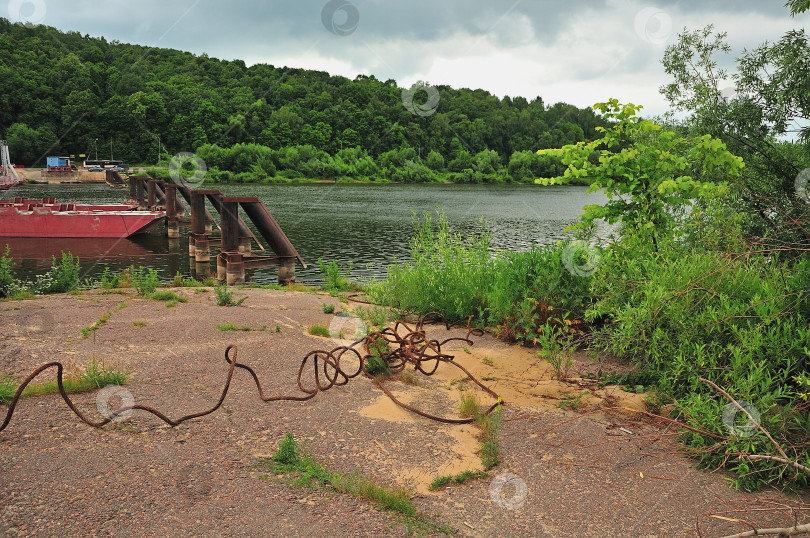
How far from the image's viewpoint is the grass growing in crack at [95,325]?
7.73 m

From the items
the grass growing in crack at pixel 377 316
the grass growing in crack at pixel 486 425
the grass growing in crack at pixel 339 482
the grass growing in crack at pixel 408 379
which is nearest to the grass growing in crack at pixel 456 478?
the grass growing in crack at pixel 486 425

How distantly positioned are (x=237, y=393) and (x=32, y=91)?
13500 cm

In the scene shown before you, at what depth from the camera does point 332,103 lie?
430ft

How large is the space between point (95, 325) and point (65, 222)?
81.2 feet

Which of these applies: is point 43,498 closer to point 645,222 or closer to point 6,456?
point 6,456

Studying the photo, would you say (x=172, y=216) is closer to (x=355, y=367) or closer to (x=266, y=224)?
(x=266, y=224)

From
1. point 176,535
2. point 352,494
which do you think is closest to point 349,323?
point 352,494

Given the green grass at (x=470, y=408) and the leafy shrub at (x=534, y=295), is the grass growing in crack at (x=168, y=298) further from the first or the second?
the green grass at (x=470, y=408)

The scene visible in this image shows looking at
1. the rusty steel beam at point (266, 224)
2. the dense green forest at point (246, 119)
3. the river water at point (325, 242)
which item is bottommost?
the river water at point (325, 242)

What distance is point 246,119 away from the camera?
12675cm

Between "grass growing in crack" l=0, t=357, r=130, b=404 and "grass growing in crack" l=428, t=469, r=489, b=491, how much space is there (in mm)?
3636

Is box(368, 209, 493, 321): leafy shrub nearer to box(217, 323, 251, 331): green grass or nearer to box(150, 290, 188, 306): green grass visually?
box(217, 323, 251, 331): green grass

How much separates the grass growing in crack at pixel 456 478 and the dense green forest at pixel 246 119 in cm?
11063

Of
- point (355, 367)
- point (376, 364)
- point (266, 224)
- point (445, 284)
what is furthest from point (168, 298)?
point (376, 364)
